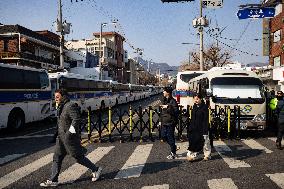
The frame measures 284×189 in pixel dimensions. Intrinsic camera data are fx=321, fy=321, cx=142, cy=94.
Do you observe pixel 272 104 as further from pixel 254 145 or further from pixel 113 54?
pixel 113 54

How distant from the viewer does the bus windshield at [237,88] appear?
41.8 ft

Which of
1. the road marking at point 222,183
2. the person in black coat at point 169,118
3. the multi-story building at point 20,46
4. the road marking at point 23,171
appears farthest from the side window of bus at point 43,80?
the multi-story building at point 20,46

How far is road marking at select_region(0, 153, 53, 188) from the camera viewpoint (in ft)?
24.0

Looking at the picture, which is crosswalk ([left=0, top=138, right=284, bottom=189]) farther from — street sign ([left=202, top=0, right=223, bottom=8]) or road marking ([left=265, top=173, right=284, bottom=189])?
street sign ([left=202, top=0, right=223, bottom=8])

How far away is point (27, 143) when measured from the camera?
41.7 feet

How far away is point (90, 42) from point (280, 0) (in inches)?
2016

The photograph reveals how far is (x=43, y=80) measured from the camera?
62.0 ft

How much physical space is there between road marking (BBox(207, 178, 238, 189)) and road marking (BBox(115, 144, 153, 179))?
1.76 meters

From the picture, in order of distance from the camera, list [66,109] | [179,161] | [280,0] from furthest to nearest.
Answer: [280,0] → [179,161] → [66,109]

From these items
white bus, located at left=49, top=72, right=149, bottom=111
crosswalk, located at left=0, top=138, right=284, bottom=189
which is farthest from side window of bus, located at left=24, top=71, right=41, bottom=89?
crosswalk, located at left=0, top=138, right=284, bottom=189

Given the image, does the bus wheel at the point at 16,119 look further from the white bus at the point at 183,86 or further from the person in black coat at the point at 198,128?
the white bus at the point at 183,86

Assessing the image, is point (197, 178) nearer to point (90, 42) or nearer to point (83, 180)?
point (83, 180)

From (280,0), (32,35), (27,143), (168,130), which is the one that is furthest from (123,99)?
(168,130)

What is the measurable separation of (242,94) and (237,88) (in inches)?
12.6
